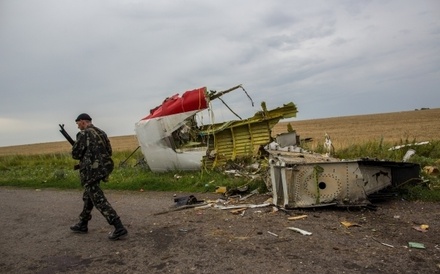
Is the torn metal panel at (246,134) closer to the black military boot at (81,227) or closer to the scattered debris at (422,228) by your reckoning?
the black military boot at (81,227)

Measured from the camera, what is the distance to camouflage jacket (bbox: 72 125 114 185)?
575 cm

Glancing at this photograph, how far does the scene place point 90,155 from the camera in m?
5.78

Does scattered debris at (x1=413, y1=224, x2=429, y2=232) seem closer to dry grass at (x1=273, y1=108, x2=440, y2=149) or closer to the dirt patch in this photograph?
the dirt patch

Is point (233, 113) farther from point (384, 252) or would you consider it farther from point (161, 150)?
point (384, 252)

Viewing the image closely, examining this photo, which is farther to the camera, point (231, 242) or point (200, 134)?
point (200, 134)

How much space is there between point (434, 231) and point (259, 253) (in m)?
2.85

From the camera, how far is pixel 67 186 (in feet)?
40.2

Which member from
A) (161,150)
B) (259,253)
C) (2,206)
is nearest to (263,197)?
(259,253)

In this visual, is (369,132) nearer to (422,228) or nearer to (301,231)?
(422,228)

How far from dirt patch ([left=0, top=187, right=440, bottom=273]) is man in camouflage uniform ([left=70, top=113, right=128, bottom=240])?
1.39 ft

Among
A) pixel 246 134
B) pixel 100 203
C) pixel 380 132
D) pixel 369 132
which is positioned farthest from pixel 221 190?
pixel 369 132

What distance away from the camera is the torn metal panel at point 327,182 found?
6.73 metres

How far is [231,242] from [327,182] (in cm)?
251

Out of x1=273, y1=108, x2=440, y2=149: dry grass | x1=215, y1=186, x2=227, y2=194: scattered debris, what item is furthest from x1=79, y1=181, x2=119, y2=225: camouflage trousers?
x1=273, y1=108, x2=440, y2=149: dry grass
